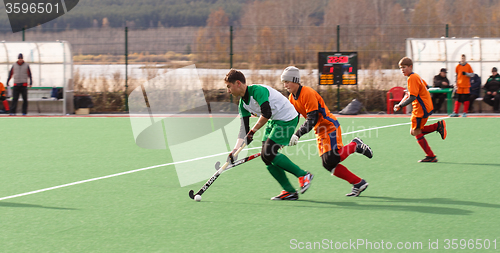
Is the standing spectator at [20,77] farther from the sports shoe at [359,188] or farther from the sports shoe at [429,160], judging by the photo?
the sports shoe at [359,188]

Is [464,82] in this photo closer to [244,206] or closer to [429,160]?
[429,160]

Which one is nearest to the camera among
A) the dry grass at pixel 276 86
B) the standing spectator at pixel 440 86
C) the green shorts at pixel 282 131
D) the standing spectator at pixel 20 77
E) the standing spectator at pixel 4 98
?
the green shorts at pixel 282 131

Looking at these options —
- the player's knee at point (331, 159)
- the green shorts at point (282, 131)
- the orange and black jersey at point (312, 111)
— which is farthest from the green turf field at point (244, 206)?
the orange and black jersey at point (312, 111)

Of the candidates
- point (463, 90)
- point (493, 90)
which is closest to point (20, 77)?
point (463, 90)

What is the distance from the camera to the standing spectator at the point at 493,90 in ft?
Answer: 55.9

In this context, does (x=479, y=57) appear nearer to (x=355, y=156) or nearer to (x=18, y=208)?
(x=355, y=156)

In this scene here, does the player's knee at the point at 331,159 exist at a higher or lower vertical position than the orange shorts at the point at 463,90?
lower

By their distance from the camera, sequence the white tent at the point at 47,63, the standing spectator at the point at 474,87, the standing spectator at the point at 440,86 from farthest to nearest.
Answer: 1. the white tent at the point at 47,63
2. the standing spectator at the point at 440,86
3. the standing spectator at the point at 474,87

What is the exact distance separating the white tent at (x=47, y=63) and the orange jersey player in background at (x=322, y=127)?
525 inches

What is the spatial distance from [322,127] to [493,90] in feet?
41.1

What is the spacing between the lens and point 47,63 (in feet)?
60.4

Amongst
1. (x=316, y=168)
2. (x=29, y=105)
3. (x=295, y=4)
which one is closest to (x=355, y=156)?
(x=316, y=168)

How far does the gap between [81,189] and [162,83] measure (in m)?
14.2

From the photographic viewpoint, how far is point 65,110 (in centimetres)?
1792
